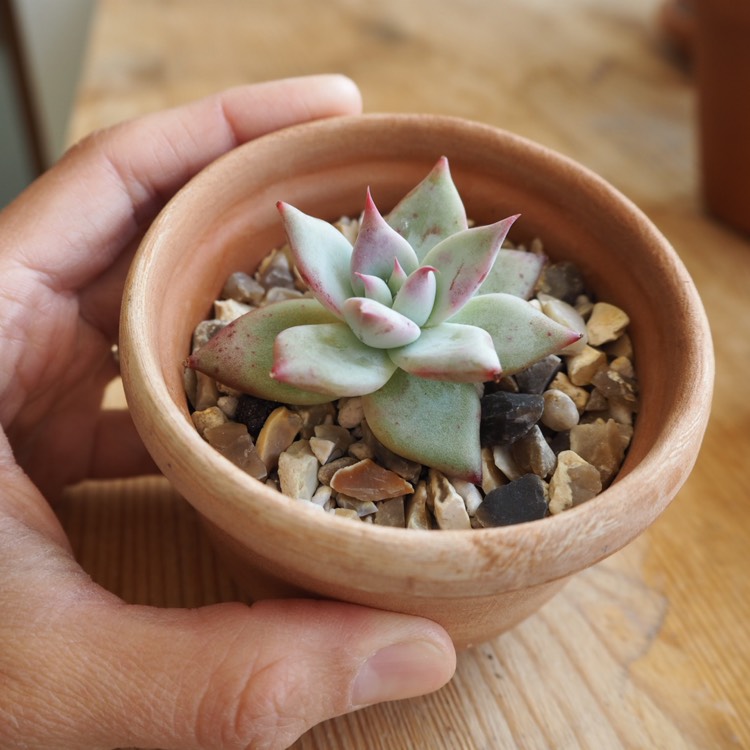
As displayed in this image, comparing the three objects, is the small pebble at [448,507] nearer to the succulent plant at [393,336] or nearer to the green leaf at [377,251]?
Result: the succulent plant at [393,336]

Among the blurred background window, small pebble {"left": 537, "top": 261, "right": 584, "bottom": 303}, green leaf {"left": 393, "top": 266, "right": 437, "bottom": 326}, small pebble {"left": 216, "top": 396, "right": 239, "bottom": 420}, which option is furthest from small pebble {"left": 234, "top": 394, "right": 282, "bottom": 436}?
the blurred background window

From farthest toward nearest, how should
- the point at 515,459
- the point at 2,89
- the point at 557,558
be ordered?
the point at 2,89 → the point at 515,459 → the point at 557,558

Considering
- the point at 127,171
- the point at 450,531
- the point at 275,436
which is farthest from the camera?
the point at 127,171

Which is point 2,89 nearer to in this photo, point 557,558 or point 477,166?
point 477,166

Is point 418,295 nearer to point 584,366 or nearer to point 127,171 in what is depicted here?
point 584,366

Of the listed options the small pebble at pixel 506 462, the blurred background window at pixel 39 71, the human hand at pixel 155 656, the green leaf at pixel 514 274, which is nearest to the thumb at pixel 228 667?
the human hand at pixel 155 656

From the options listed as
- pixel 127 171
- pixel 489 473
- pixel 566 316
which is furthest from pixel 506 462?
pixel 127 171

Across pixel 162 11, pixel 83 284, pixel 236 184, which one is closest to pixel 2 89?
pixel 162 11
